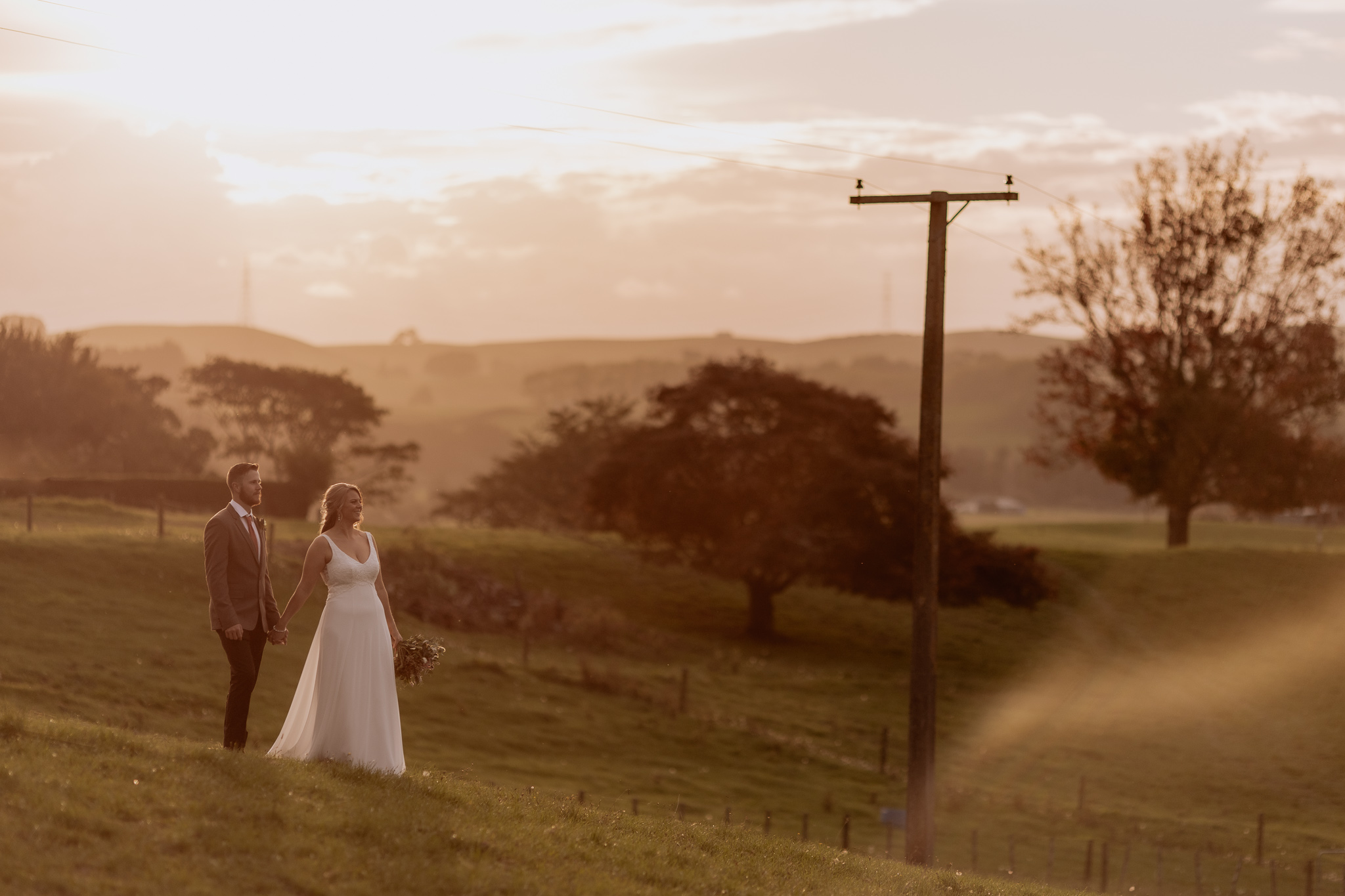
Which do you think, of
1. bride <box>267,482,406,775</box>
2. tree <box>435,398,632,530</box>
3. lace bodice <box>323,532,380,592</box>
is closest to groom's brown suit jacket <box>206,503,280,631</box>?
bride <box>267,482,406,775</box>

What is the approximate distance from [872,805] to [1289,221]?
40.1 m

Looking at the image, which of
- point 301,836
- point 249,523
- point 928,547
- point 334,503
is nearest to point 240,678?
point 249,523

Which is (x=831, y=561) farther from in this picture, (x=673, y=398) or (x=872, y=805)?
(x=872, y=805)

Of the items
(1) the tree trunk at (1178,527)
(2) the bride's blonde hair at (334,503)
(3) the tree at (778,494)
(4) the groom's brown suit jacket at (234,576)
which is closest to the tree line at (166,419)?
(3) the tree at (778,494)

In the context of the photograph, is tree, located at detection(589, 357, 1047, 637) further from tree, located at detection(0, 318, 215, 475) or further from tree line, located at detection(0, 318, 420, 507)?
tree, located at detection(0, 318, 215, 475)

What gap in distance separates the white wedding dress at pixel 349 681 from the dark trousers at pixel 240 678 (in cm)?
45

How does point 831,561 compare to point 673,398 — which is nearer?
point 831,561

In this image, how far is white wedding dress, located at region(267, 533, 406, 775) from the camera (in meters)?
11.5

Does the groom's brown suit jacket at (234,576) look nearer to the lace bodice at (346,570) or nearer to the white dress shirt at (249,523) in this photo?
the white dress shirt at (249,523)

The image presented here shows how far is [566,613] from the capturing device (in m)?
45.4

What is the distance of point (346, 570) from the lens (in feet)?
37.6

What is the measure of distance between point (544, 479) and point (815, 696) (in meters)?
43.9

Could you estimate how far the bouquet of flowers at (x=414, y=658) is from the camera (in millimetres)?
12102

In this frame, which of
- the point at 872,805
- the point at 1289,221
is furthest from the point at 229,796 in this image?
the point at 1289,221
